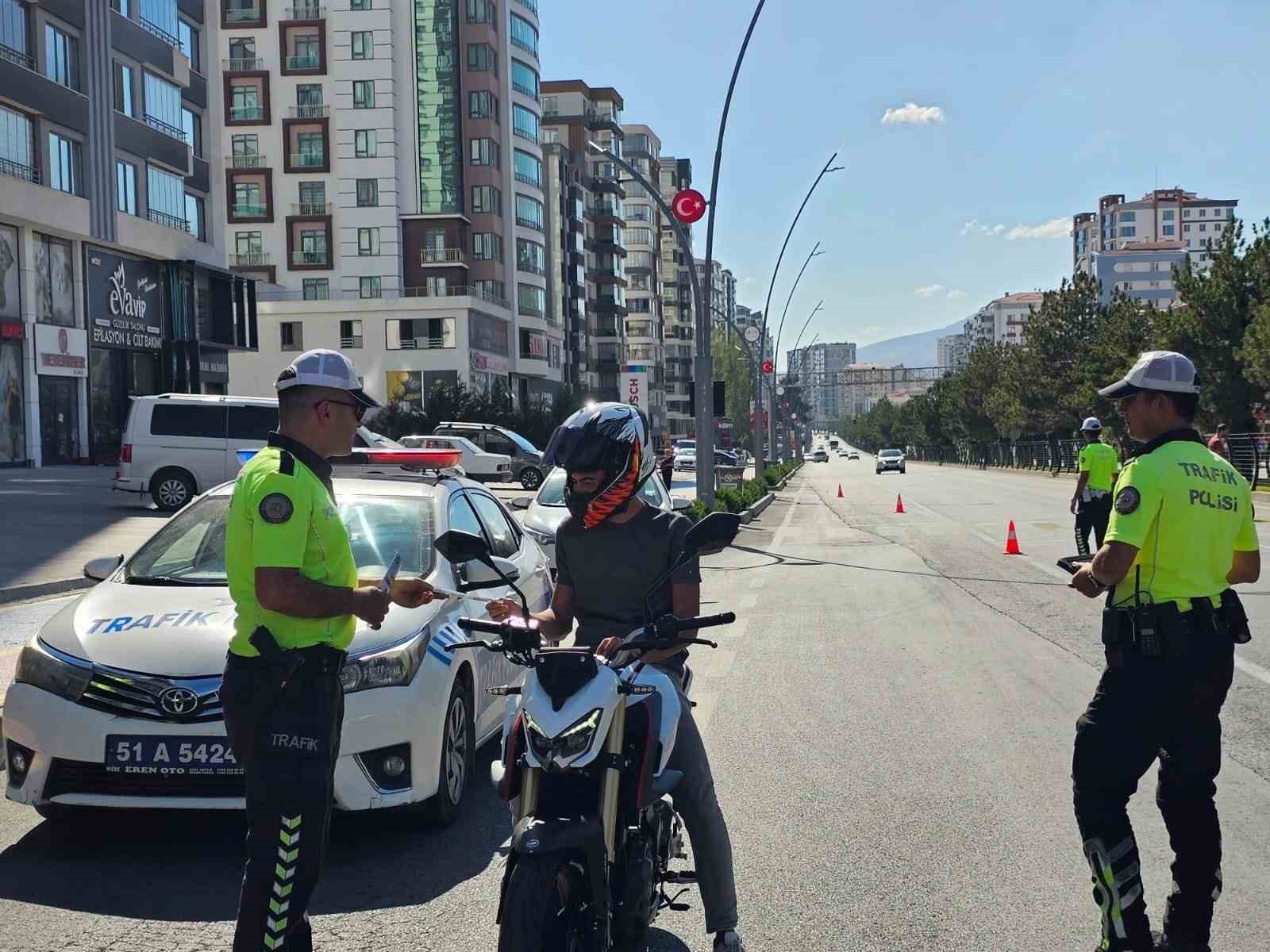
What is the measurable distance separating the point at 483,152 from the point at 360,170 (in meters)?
7.18

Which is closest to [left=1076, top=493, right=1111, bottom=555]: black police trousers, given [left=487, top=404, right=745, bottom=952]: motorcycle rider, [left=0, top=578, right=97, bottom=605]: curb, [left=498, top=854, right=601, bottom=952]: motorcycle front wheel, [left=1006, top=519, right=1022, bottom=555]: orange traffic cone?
[left=1006, top=519, right=1022, bottom=555]: orange traffic cone

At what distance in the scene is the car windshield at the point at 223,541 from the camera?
6.02 metres

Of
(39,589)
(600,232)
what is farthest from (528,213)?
A: (39,589)

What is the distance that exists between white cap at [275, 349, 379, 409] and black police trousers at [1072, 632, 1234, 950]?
2227 millimetres

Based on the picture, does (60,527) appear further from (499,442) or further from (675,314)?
(675,314)

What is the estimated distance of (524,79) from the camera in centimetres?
7875

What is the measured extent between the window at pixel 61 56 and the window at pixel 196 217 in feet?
26.7

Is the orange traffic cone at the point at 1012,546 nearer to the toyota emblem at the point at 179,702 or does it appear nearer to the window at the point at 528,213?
the toyota emblem at the point at 179,702

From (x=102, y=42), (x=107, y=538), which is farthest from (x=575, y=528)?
(x=102, y=42)

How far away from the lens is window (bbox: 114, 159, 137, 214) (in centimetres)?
4175

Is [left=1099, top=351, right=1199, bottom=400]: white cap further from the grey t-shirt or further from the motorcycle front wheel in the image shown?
the motorcycle front wheel

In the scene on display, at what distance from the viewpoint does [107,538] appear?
19438 millimetres

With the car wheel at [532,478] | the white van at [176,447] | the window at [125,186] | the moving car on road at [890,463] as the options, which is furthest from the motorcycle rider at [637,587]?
the moving car on road at [890,463]

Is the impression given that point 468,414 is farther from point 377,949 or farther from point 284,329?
point 377,949
